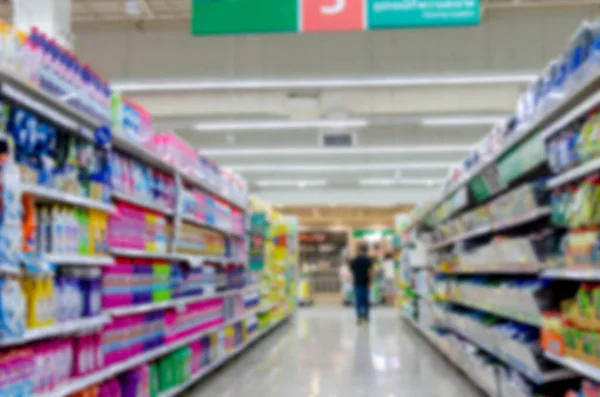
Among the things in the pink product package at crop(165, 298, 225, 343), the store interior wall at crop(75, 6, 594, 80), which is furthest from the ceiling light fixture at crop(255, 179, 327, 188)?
the pink product package at crop(165, 298, 225, 343)

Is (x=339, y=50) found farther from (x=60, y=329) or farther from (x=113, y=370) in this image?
(x=60, y=329)

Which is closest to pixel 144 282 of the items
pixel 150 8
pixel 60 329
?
pixel 60 329

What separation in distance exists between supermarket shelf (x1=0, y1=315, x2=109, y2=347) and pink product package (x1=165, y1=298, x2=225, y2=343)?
148 centimetres

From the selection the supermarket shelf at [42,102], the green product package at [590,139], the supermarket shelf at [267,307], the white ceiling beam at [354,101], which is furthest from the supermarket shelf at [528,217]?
the white ceiling beam at [354,101]

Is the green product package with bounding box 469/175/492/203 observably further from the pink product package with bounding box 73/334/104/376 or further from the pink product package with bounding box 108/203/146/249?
the pink product package with bounding box 73/334/104/376

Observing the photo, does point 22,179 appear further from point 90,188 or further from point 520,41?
point 520,41

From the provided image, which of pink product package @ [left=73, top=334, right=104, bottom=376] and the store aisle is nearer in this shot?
pink product package @ [left=73, top=334, right=104, bottom=376]

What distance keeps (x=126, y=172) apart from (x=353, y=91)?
8.31 meters

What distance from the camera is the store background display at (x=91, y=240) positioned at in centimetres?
281

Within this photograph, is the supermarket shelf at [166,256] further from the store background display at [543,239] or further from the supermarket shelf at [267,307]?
the supermarket shelf at [267,307]

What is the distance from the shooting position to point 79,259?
328cm

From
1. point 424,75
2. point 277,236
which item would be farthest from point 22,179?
point 277,236

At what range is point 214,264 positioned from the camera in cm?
682

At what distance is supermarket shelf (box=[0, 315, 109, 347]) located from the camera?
108 inches
